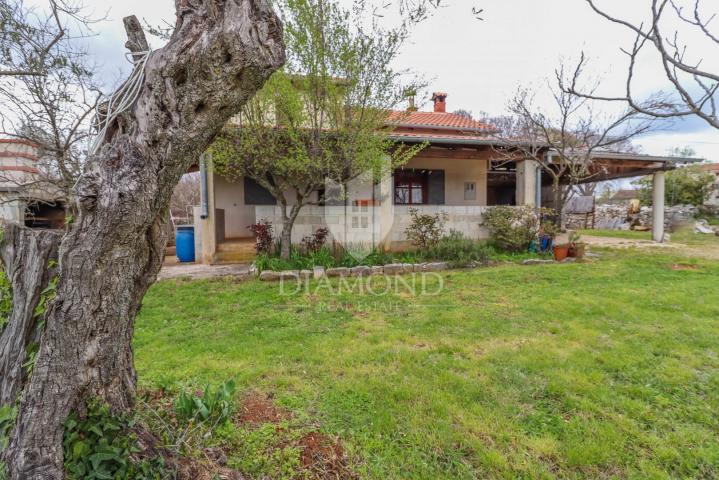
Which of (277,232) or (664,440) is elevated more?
(277,232)

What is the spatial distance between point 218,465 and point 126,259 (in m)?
1.25

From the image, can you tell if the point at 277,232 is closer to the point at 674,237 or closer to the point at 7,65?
the point at 7,65

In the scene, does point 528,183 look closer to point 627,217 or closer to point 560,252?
point 560,252

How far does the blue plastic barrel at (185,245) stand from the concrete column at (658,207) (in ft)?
53.3

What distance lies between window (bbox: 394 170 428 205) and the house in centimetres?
4

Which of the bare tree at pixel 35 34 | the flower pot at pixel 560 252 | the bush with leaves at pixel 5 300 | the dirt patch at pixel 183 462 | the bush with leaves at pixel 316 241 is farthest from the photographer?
the flower pot at pixel 560 252

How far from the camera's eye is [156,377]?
2926 millimetres

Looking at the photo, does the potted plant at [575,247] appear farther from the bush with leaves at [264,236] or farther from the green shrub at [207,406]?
the green shrub at [207,406]

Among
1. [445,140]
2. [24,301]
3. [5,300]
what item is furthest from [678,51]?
[445,140]

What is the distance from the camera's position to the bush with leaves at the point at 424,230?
8820mm

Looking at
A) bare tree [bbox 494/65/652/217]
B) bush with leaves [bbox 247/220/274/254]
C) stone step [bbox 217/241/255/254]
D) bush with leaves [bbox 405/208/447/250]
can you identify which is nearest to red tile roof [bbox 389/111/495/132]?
bare tree [bbox 494/65/652/217]

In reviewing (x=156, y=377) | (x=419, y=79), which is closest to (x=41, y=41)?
(x=156, y=377)

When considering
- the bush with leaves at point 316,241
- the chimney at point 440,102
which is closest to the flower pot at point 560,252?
the bush with leaves at point 316,241

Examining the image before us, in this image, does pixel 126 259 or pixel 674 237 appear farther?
pixel 674 237
